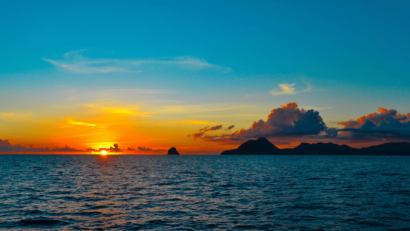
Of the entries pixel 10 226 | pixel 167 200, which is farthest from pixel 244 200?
pixel 10 226

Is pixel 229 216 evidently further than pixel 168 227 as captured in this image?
Yes

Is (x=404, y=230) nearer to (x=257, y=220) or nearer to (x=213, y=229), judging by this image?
(x=257, y=220)

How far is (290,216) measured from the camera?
1121 inches

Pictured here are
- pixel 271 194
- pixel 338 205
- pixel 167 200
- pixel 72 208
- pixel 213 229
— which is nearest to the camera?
pixel 213 229

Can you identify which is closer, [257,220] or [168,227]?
[168,227]

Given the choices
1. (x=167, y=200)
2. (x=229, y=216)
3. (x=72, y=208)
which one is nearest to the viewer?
(x=229, y=216)

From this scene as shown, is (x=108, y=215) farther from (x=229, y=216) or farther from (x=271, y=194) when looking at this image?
(x=271, y=194)

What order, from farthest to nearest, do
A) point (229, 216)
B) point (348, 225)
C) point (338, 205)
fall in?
point (338, 205)
point (229, 216)
point (348, 225)

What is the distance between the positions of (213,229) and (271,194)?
2105 centimetres

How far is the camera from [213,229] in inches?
934

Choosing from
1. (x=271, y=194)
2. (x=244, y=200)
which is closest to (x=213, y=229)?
(x=244, y=200)

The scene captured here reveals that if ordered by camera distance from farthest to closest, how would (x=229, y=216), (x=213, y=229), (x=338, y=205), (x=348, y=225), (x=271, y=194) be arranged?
1. (x=271, y=194)
2. (x=338, y=205)
3. (x=229, y=216)
4. (x=348, y=225)
5. (x=213, y=229)

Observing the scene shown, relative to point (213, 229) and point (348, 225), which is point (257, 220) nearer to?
point (213, 229)

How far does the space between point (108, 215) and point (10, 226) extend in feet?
26.8
